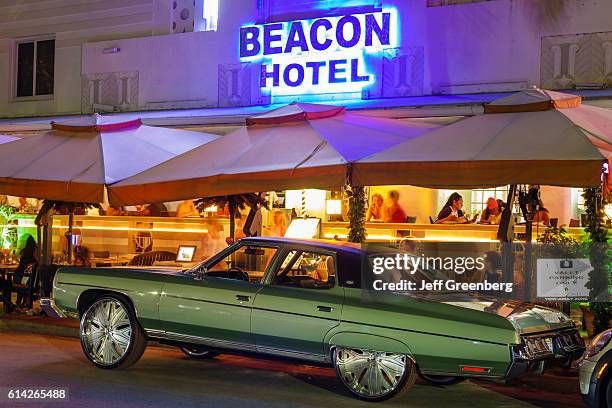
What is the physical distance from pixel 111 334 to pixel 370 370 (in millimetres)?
3089

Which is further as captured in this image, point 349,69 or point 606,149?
point 349,69

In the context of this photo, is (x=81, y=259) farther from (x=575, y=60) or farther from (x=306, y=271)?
(x=575, y=60)

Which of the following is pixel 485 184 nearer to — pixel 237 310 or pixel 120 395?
pixel 237 310

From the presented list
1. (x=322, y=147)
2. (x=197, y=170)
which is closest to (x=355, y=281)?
(x=322, y=147)

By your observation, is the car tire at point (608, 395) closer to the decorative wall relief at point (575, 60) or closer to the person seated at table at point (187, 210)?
the decorative wall relief at point (575, 60)

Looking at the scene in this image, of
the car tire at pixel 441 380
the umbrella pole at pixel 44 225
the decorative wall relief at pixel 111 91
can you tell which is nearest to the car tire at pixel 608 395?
the car tire at pixel 441 380

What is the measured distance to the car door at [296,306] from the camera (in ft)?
28.2

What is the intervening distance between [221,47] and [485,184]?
9.80m

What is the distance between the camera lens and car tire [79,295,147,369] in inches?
381

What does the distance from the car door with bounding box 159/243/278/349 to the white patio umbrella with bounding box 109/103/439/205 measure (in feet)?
5.26

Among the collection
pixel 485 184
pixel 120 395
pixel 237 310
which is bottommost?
pixel 120 395

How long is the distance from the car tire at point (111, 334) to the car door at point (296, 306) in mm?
1539

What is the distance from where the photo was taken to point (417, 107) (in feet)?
49.6

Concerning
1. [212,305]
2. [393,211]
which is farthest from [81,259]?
[212,305]
